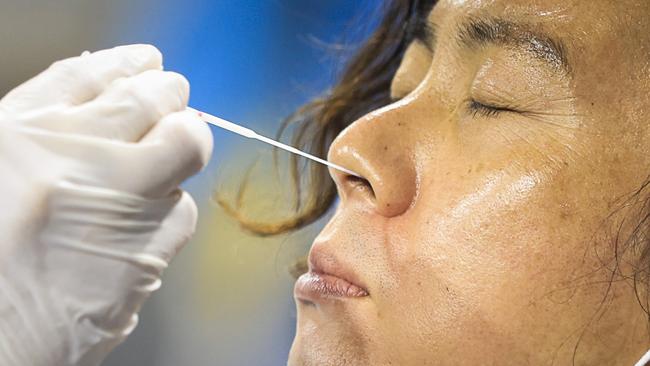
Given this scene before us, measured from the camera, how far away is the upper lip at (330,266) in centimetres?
103

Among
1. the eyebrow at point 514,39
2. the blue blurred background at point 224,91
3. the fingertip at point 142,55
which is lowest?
the blue blurred background at point 224,91

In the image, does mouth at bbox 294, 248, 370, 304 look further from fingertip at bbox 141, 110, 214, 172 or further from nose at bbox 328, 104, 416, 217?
fingertip at bbox 141, 110, 214, 172

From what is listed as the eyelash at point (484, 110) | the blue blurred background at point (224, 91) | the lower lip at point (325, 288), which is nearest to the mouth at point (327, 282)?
the lower lip at point (325, 288)

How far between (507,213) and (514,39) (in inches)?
9.1

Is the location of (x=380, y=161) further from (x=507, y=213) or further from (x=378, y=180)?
(x=507, y=213)

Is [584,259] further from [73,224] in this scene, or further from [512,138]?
[73,224]

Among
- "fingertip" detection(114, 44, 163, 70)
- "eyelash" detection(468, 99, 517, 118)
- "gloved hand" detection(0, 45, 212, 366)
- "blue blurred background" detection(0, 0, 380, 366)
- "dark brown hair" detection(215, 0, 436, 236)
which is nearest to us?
"gloved hand" detection(0, 45, 212, 366)

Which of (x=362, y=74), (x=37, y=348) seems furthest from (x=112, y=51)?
(x=362, y=74)

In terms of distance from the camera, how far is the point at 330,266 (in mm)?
1058

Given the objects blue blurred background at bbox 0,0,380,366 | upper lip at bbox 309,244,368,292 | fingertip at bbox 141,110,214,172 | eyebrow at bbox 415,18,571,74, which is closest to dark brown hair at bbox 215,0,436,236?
blue blurred background at bbox 0,0,380,366

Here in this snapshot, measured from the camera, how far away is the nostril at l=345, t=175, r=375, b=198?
1.08 meters

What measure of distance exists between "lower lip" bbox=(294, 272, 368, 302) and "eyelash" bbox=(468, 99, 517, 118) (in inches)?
11.1

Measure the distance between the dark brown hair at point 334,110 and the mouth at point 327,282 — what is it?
0.54m

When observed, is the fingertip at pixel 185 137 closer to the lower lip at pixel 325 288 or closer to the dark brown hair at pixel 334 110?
the lower lip at pixel 325 288
